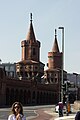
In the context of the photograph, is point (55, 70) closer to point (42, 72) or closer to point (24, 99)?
point (42, 72)

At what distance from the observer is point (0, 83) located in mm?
83750

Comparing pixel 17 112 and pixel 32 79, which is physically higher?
pixel 17 112

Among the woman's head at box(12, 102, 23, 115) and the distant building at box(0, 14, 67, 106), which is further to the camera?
the distant building at box(0, 14, 67, 106)

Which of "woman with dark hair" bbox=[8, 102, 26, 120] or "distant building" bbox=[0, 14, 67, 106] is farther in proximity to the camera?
"distant building" bbox=[0, 14, 67, 106]

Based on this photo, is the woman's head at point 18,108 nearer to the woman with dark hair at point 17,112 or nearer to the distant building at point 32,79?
the woman with dark hair at point 17,112

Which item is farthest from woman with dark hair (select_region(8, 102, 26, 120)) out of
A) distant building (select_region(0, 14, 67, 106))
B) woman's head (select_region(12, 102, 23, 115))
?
distant building (select_region(0, 14, 67, 106))

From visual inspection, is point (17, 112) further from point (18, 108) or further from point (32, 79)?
point (32, 79)

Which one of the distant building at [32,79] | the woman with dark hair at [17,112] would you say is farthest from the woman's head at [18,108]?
the distant building at [32,79]

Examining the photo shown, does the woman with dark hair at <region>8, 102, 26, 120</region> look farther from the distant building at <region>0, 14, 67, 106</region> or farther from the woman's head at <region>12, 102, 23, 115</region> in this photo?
the distant building at <region>0, 14, 67, 106</region>

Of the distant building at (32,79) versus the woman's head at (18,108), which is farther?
the distant building at (32,79)

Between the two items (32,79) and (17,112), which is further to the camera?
(32,79)

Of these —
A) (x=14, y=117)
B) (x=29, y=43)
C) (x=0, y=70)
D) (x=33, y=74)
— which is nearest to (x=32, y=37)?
(x=29, y=43)

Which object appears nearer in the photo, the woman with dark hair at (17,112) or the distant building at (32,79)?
the woman with dark hair at (17,112)

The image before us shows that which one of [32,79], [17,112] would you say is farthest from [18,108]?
[32,79]
